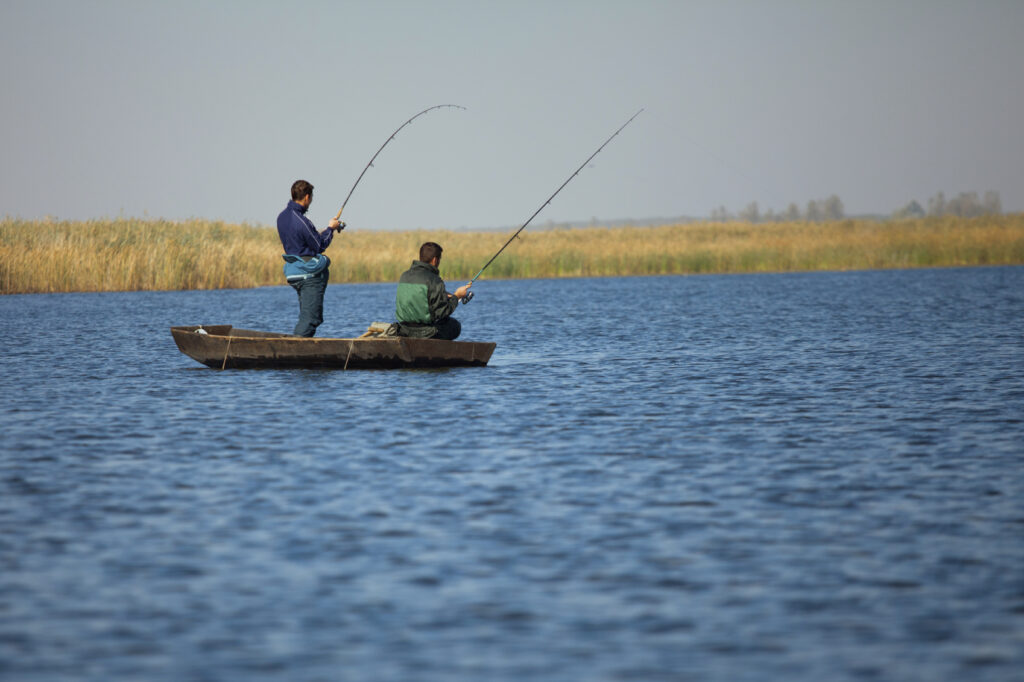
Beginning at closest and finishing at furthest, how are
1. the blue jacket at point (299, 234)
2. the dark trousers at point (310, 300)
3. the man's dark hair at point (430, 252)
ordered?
1. the man's dark hair at point (430, 252)
2. the blue jacket at point (299, 234)
3. the dark trousers at point (310, 300)

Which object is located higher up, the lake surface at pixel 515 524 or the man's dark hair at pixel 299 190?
the man's dark hair at pixel 299 190

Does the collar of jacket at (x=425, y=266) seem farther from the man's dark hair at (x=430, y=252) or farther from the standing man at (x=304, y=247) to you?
the standing man at (x=304, y=247)

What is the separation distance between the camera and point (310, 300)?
1545 cm

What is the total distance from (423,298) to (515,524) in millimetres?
7822

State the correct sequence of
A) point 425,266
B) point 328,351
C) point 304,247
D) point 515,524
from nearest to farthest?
point 515,524
point 425,266
point 304,247
point 328,351

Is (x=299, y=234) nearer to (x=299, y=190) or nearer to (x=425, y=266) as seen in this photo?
(x=299, y=190)

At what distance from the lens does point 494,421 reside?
11.5 metres

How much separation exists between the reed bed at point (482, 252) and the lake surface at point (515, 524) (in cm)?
2029

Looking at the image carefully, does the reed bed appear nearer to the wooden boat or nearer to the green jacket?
the wooden boat

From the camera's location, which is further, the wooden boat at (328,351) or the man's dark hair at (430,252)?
the wooden boat at (328,351)

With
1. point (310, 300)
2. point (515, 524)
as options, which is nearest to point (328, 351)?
point (310, 300)

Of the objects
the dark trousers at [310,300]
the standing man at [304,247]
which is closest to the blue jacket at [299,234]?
the standing man at [304,247]

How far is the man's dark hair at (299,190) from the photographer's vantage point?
15.0 m

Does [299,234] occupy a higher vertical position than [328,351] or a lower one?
higher
